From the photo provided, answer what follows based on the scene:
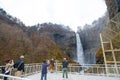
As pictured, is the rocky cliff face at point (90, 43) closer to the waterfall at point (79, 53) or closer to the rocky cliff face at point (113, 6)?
the waterfall at point (79, 53)

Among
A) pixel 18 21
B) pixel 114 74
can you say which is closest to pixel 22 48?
pixel 18 21

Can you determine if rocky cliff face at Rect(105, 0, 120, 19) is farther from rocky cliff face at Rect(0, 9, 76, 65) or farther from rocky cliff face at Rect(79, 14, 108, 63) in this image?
rocky cliff face at Rect(79, 14, 108, 63)

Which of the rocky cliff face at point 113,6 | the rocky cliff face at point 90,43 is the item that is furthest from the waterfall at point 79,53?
the rocky cliff face at point 113,6

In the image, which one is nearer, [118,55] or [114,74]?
[114,74]

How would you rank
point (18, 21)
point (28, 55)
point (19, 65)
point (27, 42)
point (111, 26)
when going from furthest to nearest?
point (18, 21) < point (27, 42) < point (28, 55) < point (111, 26) < point (19, 65)

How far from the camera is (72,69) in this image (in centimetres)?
2589

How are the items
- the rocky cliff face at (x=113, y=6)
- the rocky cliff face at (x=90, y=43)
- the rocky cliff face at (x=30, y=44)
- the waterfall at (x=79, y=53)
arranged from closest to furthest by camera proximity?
the rocky cliff face at (x=113, y=6) → the rocky cliff face at (x=30, y=44) → the waterfall at (x=79, y=53) → the rocky cliff face at (x=90, y=43)

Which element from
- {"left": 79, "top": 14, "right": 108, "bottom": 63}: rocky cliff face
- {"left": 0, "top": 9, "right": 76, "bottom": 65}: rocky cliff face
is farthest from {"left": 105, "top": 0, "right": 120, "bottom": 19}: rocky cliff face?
{"left": 79, "top": 14, "right": 108, "bottom": 63}: rocky cliff face

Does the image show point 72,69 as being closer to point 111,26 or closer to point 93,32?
point 111,26

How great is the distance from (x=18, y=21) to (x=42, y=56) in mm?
17946

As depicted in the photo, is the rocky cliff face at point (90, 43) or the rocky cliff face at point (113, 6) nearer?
the rocky cliff face at point (113, 6)

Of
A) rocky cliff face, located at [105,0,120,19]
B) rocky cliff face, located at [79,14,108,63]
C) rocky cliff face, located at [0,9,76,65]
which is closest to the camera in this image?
rocky cliff face, located at [105,0,120,19]

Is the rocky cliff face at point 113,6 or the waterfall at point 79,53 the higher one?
the rocky cliff face at point 113,6

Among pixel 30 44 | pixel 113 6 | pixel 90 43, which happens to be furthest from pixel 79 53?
pixel 113 6
